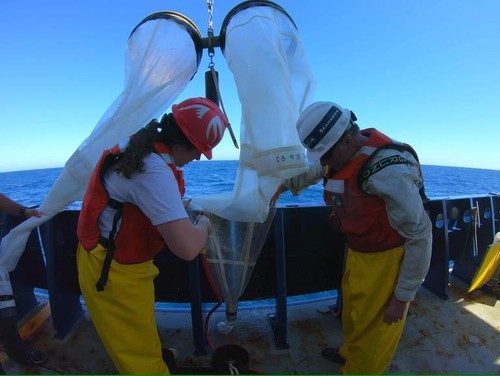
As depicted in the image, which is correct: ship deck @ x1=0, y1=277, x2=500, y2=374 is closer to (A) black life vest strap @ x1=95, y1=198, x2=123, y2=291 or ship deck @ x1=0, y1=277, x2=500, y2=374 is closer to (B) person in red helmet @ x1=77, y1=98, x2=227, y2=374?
(B) person in red helmet @ x1=77, y1=98, x2=227, y2=374

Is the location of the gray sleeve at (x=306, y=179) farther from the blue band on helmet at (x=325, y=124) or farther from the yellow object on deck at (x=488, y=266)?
the yellow object on deck at (x=488, y=266)

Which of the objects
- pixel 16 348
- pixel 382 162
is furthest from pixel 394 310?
pixel 16 348

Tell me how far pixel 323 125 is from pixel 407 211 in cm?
63

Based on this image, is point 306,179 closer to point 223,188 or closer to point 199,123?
point 199,123

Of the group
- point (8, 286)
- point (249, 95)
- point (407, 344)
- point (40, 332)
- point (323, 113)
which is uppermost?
point (249, 95)

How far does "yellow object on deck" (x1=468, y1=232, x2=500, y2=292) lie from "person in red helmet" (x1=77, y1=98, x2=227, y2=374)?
3.24m

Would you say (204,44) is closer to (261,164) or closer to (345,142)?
(261,164)

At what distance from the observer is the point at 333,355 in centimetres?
237

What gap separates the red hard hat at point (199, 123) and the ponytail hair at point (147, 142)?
0.14ft

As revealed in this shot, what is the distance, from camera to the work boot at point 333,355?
7.72ft

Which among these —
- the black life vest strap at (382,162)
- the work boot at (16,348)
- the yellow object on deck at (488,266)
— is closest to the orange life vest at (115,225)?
the black life vest strap at (382,162)

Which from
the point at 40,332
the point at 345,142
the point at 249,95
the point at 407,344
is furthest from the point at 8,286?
Answer: the point at 407,344

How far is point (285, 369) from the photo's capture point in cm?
228

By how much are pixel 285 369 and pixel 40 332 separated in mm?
2271
